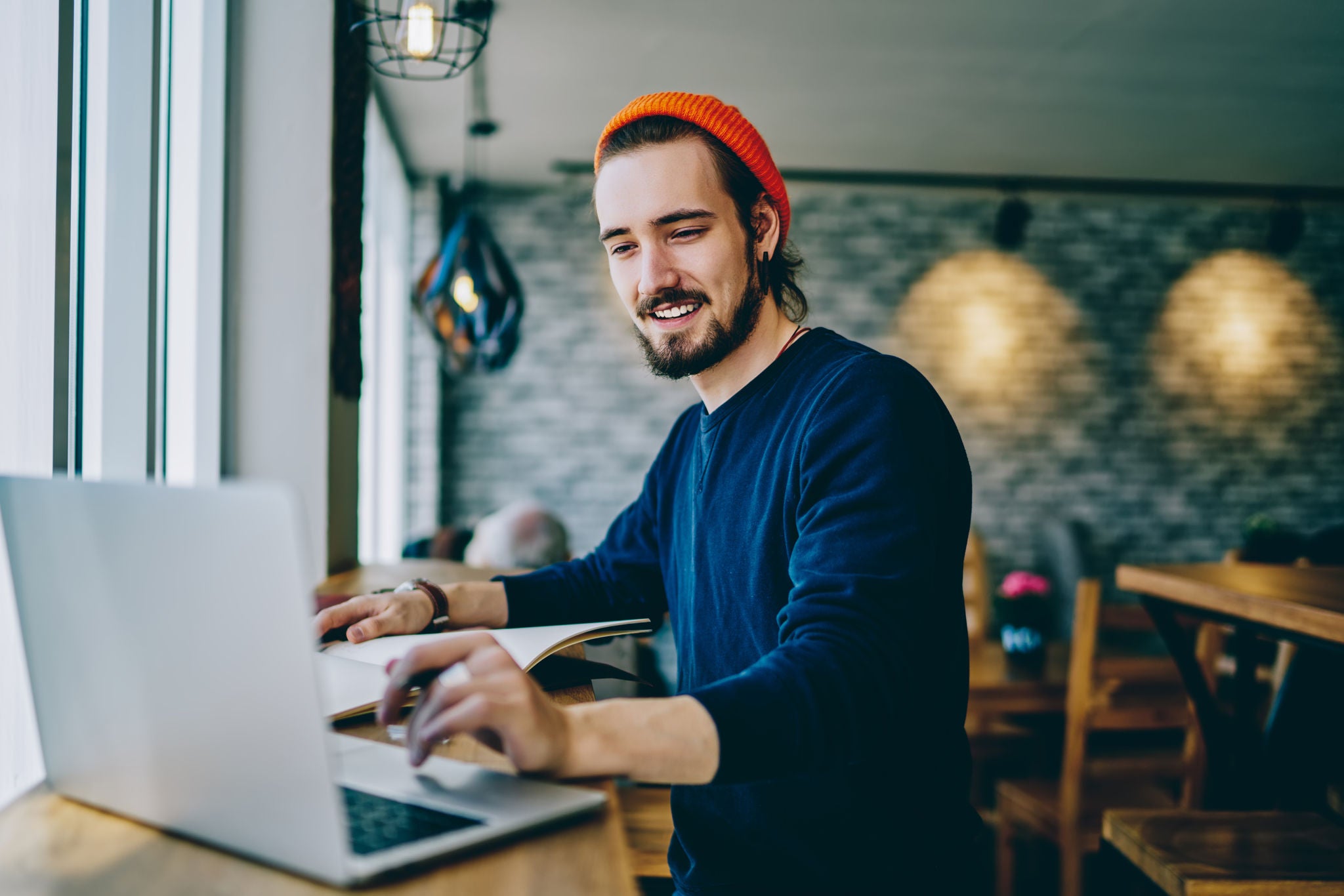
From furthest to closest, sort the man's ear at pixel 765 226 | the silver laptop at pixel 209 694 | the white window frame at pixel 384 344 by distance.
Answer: the white window frame at pixel 384 344, the man's ear at pixel 765 226, the silver laptop at pixel 209 694

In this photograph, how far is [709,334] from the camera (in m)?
1.13

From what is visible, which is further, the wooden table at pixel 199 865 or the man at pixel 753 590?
the man at pixel 753 590

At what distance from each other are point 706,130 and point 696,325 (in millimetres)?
226

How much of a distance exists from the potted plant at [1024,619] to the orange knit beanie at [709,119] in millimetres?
1993

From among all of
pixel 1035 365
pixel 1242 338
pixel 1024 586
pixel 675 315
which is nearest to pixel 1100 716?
pixel 1024 586

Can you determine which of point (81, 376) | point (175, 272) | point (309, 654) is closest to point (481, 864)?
point (309, 654)

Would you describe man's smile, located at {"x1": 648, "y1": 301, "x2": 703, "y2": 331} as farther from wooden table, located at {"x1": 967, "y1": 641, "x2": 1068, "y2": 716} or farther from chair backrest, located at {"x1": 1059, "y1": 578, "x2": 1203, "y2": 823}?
wooden table, located at {"x1": 967, "y1": 641, "x2": 1068, "y2": 716}

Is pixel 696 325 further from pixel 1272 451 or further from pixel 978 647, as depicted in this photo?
pixel 1272 451

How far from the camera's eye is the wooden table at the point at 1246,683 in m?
1.63

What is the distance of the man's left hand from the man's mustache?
0.59 m

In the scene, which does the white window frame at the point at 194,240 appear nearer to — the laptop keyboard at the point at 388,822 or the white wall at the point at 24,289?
the white wall at the point at 24,289

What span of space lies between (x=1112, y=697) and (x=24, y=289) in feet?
7.17

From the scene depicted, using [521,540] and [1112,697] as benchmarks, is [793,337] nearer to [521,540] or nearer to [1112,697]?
[1112,697]

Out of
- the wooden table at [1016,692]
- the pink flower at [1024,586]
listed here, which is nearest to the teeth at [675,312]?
the wooden table at [1016,692]
